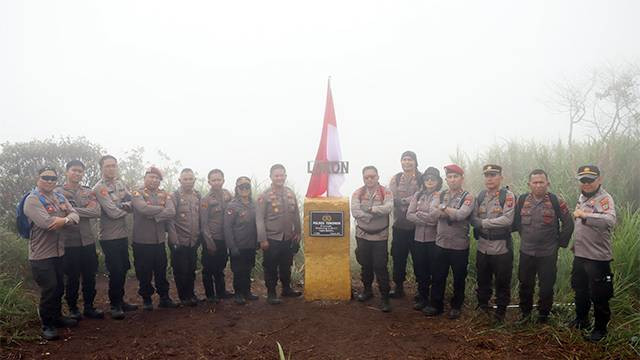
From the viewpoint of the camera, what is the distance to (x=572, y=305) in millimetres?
5211

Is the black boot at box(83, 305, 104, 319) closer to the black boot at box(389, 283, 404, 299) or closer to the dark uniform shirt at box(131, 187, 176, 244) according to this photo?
the dark uniform shirt at box(131, 187, 176, 244)

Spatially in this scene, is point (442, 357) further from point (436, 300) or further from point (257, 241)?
point (257, 241)

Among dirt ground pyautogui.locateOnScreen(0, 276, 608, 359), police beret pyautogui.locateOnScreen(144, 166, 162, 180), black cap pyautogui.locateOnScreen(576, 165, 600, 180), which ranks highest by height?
police beret pyautogui.locateOnScreen(144, 166, 162, 180)

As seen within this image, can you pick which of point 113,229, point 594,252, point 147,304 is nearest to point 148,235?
point 113,229

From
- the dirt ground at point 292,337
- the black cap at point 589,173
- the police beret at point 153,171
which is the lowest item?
the dirt ground at point 292,337

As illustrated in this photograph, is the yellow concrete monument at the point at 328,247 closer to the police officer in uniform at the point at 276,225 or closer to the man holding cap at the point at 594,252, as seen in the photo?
the police officer in uniform at the point at 276,225

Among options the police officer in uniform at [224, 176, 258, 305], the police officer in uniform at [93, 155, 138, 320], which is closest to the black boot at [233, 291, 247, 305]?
the police officer in uniform at [224, 176, 258, 305]

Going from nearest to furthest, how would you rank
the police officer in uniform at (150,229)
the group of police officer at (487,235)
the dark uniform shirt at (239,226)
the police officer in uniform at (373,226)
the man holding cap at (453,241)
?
the group of police officer at (487,235), the man holding cap at (453,241), the police officer in uniform at (150,229), the police officer in uniform at (373,226), the dark uniform shirt at (239,226)

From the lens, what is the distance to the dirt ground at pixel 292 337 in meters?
4.48

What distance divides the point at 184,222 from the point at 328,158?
7.27 ft

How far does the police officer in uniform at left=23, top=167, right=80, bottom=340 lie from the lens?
4824mm

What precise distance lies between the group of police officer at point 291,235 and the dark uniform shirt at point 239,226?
0.04 ft

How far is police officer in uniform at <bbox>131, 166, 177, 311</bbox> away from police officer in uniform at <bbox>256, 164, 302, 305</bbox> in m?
1.19

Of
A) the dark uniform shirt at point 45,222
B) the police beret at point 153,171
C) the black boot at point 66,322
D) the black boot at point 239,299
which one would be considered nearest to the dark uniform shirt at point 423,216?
the black boot at point 239,299
